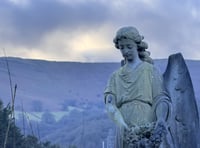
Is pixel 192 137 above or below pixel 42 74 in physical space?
below

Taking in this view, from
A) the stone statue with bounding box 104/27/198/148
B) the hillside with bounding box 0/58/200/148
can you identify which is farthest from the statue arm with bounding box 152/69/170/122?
the hillside with bounding box 0/58/200/148

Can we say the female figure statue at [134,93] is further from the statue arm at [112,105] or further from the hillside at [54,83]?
the hillside at [54,83]

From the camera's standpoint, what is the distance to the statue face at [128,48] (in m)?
10.4

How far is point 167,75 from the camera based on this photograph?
13312mm

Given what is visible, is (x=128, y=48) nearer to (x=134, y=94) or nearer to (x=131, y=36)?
(x=131, y=36)

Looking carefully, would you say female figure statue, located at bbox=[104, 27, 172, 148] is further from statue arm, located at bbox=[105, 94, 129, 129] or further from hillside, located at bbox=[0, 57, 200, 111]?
hillside, located at bbox=[0, 57, 200, 111]

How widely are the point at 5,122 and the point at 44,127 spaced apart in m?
31.6

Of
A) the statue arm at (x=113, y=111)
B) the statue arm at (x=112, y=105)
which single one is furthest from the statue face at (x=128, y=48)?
the statue arm at (x=113, y=111)

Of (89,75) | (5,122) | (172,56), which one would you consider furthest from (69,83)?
(172,56)

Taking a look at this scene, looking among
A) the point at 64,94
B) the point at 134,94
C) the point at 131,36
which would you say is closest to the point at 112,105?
the point at 134,94

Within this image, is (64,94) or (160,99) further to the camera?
(64,94)

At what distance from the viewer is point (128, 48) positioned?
10477 mm

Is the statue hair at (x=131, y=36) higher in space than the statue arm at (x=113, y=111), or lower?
higher

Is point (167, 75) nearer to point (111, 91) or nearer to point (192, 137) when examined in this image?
point (192, 137)
